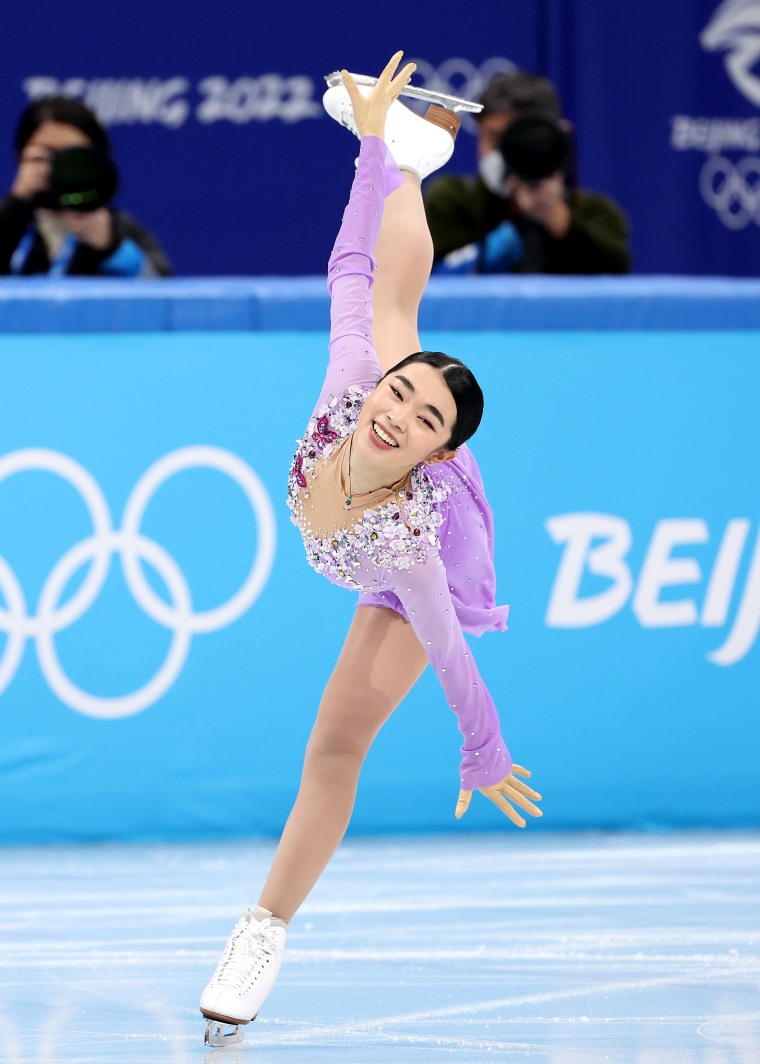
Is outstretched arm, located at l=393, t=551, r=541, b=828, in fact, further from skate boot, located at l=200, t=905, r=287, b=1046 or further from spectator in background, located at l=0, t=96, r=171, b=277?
spectator in background, located at l=0, t=96, r=171, b=277

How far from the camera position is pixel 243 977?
2947 millimetres

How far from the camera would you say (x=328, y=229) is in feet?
25.0

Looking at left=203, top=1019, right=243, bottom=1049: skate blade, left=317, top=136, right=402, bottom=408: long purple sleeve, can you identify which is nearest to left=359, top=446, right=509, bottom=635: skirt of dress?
left=317, top=136, right=402, bottom=408: long purple sleeve

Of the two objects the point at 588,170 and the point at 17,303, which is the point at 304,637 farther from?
the point at 588,170

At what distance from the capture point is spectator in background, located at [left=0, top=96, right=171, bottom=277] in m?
5.19

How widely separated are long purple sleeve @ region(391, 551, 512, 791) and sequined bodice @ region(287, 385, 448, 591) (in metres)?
0.04

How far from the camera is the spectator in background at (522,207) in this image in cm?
529

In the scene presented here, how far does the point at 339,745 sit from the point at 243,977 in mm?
419

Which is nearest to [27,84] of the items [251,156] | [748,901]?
[251,156]

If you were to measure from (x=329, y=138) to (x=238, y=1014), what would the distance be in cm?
522

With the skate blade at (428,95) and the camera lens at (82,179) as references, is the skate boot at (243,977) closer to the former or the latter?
the skate blade at (428,95)

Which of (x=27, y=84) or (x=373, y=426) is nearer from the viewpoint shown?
(x=373, y=426)

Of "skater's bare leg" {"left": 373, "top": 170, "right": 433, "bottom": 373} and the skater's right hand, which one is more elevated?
the skater's right hand

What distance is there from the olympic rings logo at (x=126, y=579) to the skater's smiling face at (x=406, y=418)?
159 cm
